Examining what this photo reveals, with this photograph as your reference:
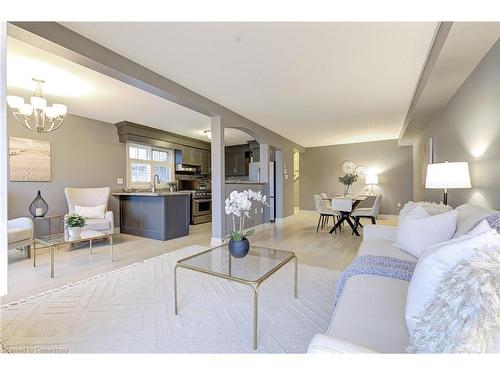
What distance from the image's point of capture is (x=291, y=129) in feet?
18.4

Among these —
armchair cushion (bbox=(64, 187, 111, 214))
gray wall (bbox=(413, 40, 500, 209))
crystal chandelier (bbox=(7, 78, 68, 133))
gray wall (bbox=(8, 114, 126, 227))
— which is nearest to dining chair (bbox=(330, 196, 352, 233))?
gray wall (bbox=(413, 40, 500, 209))

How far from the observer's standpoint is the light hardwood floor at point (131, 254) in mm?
2408

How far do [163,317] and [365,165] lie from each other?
23.4 feet

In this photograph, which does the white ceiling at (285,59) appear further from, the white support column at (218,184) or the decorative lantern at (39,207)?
the decorative lantern at (39,207)

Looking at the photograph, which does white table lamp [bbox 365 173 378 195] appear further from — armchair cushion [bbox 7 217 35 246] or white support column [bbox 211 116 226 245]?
armchair cushion [bbox 7 217 35 246]

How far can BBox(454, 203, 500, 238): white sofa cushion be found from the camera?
1.44 metres

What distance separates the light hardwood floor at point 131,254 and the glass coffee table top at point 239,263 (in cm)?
114

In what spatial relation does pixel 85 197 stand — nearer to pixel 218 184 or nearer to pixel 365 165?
pixel 218 184

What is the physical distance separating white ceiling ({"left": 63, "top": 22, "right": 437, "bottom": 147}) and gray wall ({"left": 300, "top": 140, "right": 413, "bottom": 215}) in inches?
125

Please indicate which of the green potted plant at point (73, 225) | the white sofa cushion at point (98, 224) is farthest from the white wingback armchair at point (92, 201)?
the green potted plant at point (73, 225)

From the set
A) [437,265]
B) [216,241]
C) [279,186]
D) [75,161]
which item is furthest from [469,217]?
[75,161]

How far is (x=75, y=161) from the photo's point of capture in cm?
436
